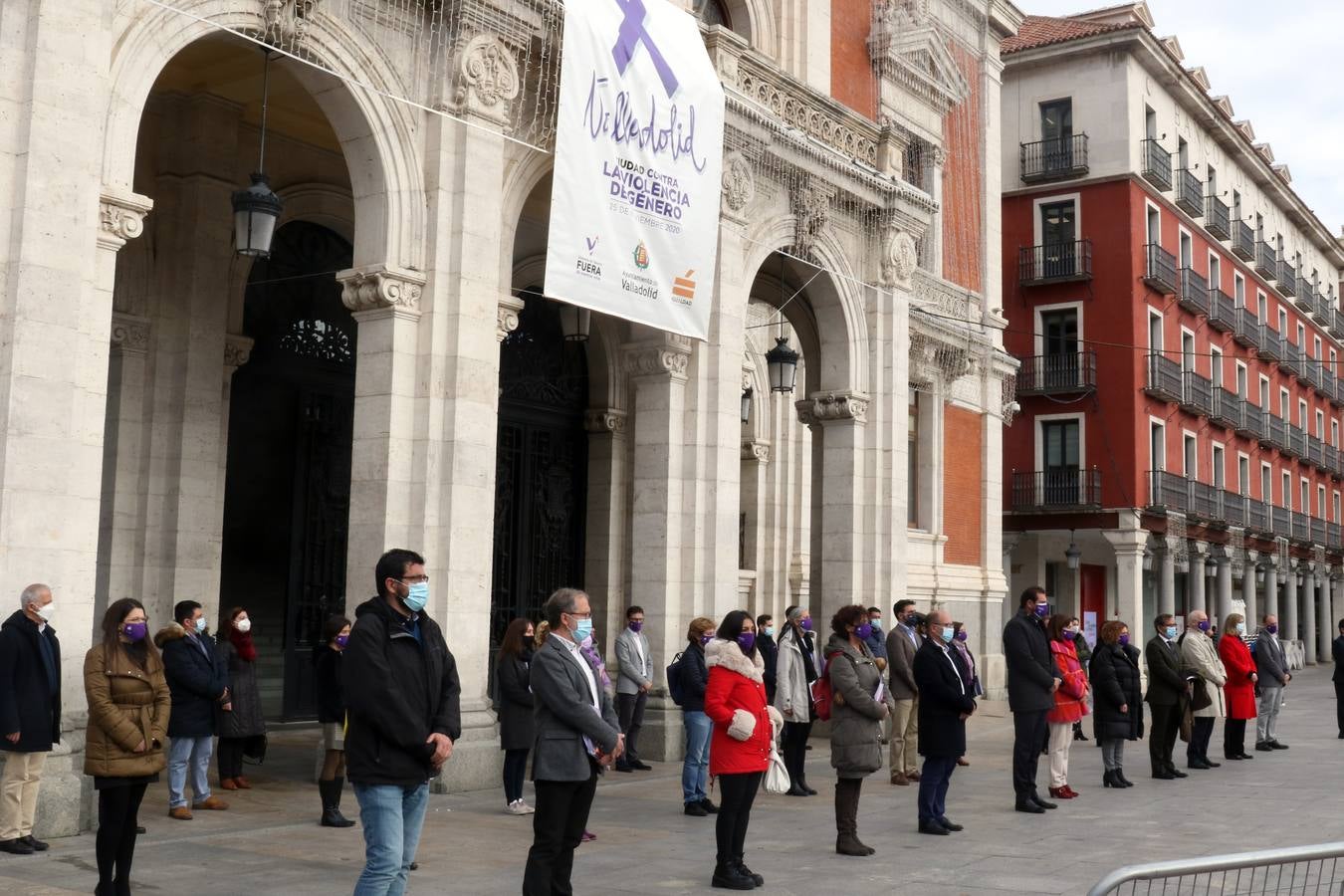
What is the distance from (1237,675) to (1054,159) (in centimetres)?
2377

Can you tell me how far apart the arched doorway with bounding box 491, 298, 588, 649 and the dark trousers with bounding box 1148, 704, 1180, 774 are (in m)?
7.98

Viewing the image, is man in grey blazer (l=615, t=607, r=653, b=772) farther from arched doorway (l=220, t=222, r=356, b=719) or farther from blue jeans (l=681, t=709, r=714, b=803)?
arched doorway (l=220, t=222, r=356, b=719)

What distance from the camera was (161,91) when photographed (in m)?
14.1

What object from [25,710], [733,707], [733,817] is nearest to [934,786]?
[733,817]

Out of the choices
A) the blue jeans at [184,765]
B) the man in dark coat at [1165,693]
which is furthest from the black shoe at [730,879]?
the man in dark coat at [1165,693]

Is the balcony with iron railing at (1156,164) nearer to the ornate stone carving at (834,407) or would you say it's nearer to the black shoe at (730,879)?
the ornate stone carving at (834,407)

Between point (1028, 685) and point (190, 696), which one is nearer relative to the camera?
point (190, 696)

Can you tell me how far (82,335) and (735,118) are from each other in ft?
27.6

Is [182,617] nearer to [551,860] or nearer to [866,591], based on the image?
[551,860]

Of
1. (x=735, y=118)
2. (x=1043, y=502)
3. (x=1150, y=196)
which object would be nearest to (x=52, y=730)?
(x=735, y=118)

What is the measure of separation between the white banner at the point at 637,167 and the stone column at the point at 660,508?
84 centimetres

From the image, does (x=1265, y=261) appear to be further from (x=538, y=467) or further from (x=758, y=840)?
(x=758, y=840)

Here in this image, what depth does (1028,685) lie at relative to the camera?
11.6 meters

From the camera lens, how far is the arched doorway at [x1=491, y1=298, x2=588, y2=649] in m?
18.0
